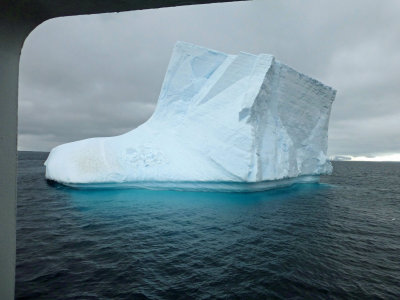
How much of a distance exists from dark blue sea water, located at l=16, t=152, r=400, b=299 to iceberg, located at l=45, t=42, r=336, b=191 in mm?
2844

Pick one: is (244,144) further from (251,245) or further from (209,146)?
(251,245)

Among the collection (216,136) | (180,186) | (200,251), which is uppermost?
(216,136)

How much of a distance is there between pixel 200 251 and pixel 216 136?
36.8 ft

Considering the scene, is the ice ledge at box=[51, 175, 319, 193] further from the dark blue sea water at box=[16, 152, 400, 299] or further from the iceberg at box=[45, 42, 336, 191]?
the dark blue sea water at box=[16, 152, 400, 299]

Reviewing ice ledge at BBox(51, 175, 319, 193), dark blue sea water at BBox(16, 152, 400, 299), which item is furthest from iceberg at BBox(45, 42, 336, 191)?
dark blue sea water at BBox(16, 152, 400, 299)

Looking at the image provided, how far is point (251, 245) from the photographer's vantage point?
333 inches

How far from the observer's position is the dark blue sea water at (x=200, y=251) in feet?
18.6

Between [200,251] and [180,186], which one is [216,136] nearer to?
[180,186]

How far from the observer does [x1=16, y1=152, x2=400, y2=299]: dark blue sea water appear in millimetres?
5684

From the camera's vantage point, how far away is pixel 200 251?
7.79m

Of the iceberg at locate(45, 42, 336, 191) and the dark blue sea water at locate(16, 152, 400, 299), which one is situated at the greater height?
the iceberg at locate(45, 42, 336, 191)

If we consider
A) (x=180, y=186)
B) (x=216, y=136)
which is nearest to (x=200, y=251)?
(x=180, y=186)

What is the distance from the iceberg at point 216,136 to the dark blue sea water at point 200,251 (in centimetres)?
284

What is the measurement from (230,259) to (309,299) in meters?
2.46
